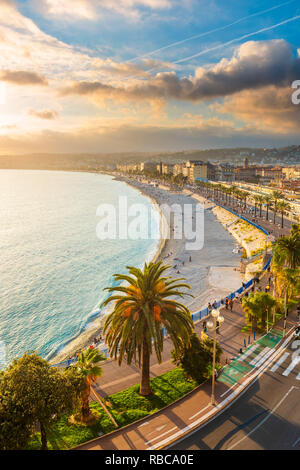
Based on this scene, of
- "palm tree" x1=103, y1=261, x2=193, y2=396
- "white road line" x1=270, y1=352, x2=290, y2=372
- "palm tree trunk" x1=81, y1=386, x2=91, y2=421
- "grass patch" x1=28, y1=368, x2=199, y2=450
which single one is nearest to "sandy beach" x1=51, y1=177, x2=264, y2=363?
"grass patch" x1=28, y1=368, x2=199, y2=450

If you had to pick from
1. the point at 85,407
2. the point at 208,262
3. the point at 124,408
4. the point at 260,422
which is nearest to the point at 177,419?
the point at 124,408

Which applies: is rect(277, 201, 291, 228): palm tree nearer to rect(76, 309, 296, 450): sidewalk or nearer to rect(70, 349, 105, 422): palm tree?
rect(76, 309, 296, 450): sidewalk

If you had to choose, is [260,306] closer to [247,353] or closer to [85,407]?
[247,353]

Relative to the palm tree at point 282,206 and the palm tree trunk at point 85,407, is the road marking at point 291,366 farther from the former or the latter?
the palm tree at point 282,206

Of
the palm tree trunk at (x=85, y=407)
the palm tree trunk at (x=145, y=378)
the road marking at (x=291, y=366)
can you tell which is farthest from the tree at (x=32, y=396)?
the road marking at (x=291, y=366)

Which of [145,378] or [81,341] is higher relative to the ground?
[145,378]
